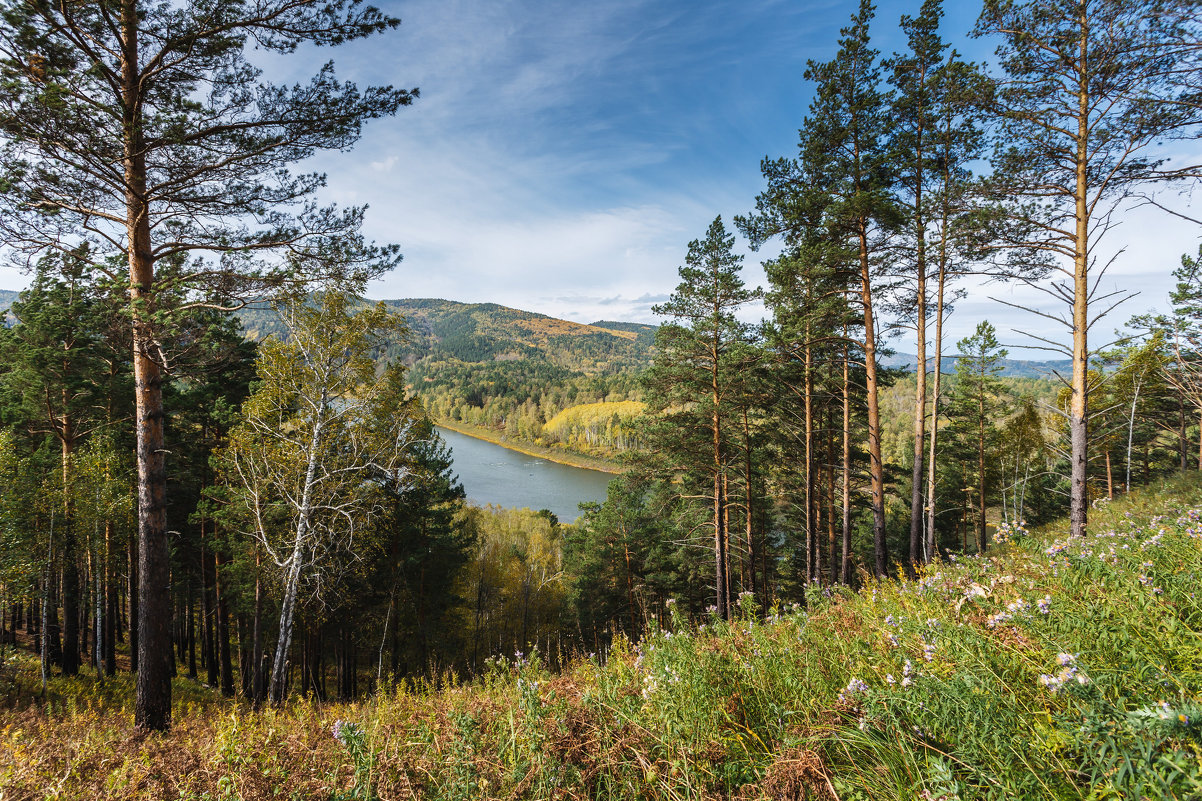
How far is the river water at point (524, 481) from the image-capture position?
50188mm

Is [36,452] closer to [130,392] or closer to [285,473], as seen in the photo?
[130,392]

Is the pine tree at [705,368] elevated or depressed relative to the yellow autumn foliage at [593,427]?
elevated

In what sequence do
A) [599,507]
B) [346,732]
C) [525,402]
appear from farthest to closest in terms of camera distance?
[525,402] < [599,507] < [346,732]

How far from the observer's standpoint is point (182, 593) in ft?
49.2

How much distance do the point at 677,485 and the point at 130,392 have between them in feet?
52.5

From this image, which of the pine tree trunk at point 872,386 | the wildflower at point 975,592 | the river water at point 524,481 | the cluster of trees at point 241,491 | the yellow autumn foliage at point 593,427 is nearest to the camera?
the wildflower at point 975,592

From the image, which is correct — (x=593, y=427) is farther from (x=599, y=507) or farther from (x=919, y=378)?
(x=919, y=378)

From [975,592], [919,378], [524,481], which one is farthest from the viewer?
[524,481]

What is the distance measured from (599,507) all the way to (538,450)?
7144 centimetres

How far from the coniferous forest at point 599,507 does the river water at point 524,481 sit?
26.5 metres

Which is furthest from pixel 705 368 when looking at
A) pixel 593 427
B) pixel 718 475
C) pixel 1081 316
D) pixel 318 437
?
pixel 593 427

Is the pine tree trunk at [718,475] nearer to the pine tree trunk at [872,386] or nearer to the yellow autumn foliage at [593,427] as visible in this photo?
the pine tree trunk at [872,386]

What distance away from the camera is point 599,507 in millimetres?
18719

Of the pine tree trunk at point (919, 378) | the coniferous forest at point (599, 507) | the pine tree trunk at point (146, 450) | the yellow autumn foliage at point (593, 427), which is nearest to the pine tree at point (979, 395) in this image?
the coniferous forest at point (599, 507)
